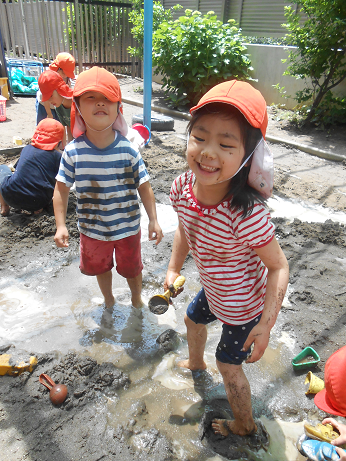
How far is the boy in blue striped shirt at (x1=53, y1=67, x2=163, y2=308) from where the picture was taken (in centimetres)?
211

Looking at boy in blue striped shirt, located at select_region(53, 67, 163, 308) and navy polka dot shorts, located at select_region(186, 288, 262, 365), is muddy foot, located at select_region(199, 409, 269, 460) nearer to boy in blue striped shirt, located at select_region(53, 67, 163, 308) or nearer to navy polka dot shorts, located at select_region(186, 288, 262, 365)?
navy polka dot shorts, located at select_region(186, 288, 262, 365)

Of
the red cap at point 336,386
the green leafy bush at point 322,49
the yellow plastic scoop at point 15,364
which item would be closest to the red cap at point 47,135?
the yellow plastic scoop at point 15,364

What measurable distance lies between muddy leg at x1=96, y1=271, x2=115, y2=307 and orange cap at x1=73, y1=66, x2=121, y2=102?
4.06 ft

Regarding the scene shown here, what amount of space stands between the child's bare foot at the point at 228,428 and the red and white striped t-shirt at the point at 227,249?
589 millimetres

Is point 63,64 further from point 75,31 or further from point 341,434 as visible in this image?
point 75,31

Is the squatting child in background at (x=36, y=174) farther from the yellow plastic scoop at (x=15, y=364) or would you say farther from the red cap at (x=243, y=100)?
the red cap at (x=243, y=100)

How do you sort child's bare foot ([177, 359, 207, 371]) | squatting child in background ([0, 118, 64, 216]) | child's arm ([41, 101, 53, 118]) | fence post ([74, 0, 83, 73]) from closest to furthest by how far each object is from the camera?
child's bare foot ([177, 359, 207, 371]) < squatting child in background ([0, 118, 64, 216]) < child's arm ([41, 101, 53, 118]) < fence post ([74, 0, 83, 73])

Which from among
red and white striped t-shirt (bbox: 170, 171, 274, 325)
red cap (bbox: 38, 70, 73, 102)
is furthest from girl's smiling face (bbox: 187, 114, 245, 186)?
red cap (bbox: 38, 70, 73, 102)

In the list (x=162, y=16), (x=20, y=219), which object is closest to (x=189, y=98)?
(x=162, y=16)

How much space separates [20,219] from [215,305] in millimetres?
2893

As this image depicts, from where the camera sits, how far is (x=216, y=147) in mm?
1354

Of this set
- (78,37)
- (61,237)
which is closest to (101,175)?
(61,237)

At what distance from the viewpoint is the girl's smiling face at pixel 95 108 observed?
6.89 feet

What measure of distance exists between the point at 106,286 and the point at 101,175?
3.02 ft
